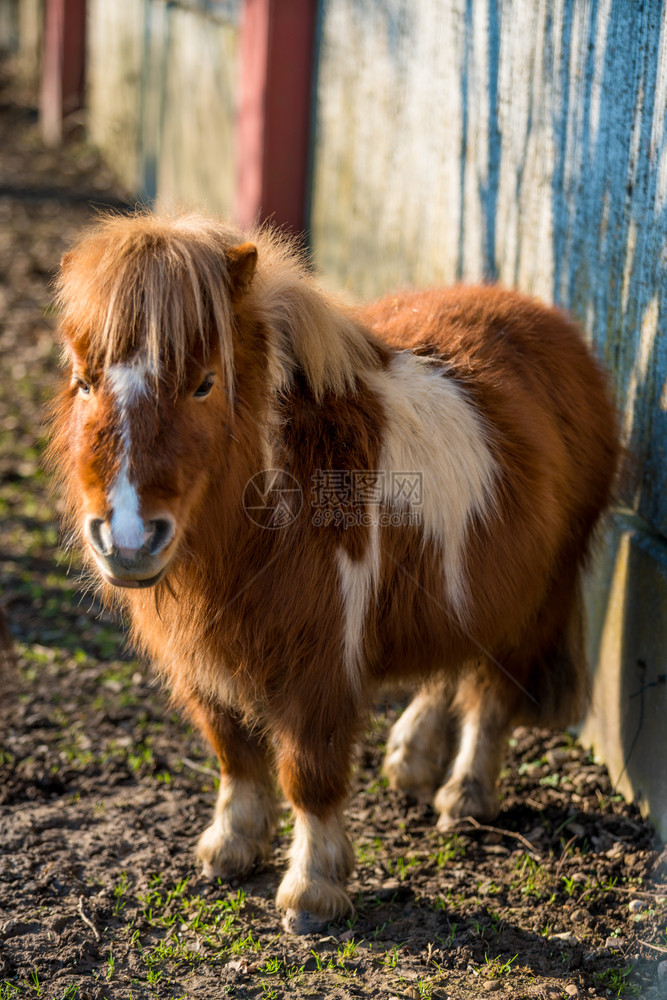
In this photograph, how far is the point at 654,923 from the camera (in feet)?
9.17

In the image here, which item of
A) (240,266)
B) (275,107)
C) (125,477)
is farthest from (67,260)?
(275,107)

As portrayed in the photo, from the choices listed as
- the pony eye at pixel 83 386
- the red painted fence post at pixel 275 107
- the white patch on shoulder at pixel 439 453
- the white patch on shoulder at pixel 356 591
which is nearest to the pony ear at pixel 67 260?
the pony eye at pixel 83 386

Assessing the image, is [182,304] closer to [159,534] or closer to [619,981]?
[159,534]

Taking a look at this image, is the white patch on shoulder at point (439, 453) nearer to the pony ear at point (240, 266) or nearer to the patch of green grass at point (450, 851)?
the pony ear at point (240, 266)

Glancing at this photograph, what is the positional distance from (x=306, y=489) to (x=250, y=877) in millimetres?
1328

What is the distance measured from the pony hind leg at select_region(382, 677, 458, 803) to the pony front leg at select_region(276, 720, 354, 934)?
66 centimetres

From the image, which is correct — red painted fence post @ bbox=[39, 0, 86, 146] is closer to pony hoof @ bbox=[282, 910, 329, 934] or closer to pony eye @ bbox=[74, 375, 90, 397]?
pony eye @ bbox=[74, 375, 90, 397]

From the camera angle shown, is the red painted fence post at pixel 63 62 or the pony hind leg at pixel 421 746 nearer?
the pony hind leg at pixel 421 746

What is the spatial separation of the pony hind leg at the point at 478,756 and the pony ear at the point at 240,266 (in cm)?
162

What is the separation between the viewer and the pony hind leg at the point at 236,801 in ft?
10.0

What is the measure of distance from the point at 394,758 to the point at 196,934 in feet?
3.29

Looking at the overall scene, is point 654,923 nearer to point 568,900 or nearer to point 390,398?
point 568,900

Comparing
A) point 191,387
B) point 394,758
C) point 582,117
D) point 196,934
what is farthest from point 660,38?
point 196,934

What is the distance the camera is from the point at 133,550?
2.23 m
